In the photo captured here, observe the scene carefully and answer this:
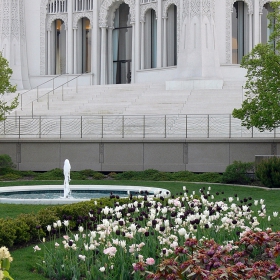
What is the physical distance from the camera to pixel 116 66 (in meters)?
36.2

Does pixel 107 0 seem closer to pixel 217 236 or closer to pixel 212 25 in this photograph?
pixel 212 25

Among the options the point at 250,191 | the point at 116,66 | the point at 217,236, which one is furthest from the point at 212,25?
the point at 217,236

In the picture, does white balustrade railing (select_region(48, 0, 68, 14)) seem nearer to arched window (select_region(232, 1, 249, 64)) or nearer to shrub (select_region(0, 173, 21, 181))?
arched window (select_region(232, 1, 249, 64))

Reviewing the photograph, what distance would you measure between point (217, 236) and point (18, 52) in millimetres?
29115

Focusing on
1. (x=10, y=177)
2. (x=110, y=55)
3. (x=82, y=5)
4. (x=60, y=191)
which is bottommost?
(x=60, y=191)

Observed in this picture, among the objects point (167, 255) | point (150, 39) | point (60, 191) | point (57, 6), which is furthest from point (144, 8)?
point (167, 255)

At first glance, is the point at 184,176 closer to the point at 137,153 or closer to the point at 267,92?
the point at 137,153

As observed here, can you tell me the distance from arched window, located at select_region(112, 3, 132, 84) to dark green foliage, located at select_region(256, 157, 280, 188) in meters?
19.7

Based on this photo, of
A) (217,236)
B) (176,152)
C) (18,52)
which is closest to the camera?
(217,236)

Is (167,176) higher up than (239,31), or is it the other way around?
(239,31)

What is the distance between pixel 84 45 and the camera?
36.7 metres

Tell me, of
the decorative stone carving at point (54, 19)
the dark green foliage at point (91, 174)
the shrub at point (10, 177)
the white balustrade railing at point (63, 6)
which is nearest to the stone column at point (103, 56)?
the white balustrade railing at point (63, 6)

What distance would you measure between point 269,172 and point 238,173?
1337mm

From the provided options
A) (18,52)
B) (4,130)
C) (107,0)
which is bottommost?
(4,130)
